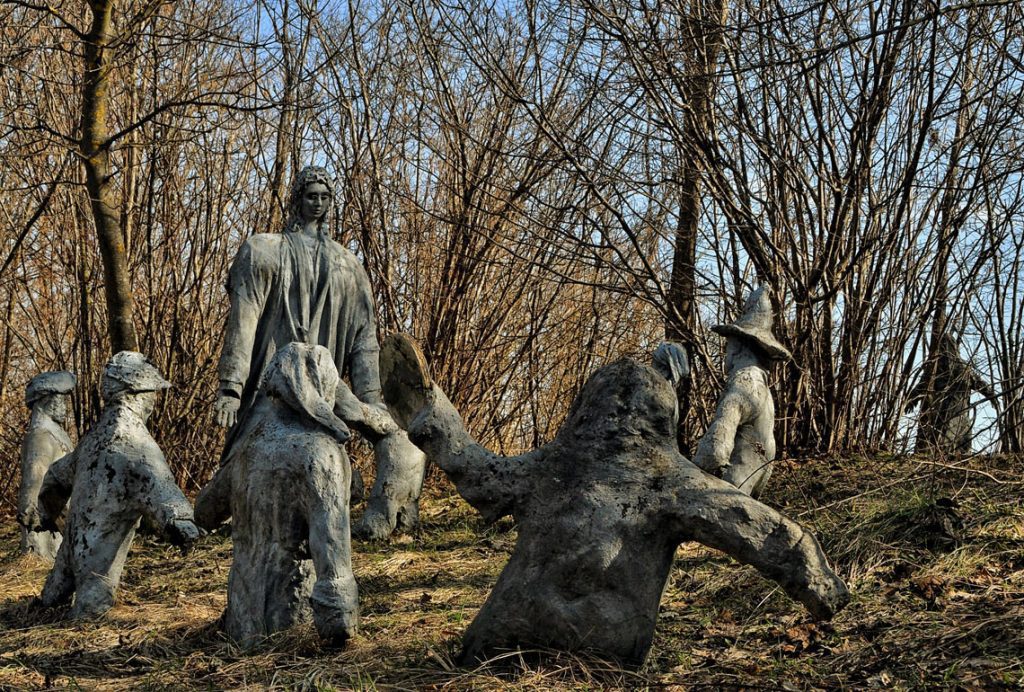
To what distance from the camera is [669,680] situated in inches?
201

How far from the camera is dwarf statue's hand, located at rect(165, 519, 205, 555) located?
659 cm

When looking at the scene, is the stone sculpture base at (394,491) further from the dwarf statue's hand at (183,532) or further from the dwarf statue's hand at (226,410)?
the dwarf statue's hand at (183,532)

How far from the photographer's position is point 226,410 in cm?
814

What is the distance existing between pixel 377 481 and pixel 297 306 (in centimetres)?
157

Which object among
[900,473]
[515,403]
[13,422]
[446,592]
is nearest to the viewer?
[446,592]

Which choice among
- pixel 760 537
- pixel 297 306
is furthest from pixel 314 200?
pixel 760 537

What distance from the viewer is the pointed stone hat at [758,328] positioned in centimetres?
844

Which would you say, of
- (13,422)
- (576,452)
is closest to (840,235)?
(576,452)

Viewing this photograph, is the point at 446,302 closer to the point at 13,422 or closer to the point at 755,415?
the point at 755,415

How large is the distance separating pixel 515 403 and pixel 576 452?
7551mm

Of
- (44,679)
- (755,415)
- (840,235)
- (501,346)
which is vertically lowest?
(44,679)

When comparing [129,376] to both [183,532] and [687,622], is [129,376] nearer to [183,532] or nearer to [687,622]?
[183,532]

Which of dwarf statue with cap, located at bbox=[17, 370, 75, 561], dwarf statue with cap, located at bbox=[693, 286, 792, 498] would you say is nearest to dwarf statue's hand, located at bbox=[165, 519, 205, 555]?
dwarf statue with cap, located at bbox=[693, 286, 792, 498]

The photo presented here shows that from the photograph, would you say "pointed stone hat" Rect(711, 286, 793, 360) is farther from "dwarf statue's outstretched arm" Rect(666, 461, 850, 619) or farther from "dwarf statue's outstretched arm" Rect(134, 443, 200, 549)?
"dwarf statue's outstretched arm" Rect(134, 443, 200, 549)
